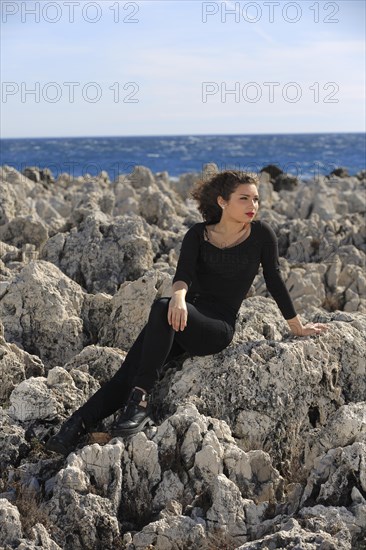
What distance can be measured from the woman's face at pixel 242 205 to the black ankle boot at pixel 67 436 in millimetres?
1917

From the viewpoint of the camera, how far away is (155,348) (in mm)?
6523

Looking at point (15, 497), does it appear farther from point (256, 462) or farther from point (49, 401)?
point (256, 462)

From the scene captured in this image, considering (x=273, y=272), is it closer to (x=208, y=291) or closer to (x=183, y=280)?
(x=208, y=291)

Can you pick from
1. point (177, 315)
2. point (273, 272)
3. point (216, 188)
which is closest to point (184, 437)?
point (177, 315)

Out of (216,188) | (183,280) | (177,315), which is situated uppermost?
(216,188)

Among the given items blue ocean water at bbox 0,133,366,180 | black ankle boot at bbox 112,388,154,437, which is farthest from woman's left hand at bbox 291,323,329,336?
blue ocean water at bbox 0,133,366,180

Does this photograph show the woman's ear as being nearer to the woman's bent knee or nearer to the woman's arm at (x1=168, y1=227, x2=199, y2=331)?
the woman's arm at (x1=168, y1=227, x2=199, y2=331)

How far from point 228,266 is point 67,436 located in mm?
1833

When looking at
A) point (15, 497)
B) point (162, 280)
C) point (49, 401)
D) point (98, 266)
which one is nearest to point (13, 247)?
point (98, 266)

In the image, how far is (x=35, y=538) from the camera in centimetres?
532

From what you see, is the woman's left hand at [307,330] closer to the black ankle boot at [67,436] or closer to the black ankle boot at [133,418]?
the black ankle boot at [133,418]

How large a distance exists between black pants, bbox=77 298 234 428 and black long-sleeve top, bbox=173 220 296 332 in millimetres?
251

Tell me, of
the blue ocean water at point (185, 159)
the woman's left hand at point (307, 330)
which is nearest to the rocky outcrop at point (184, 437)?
the woman's left hand at point (307, 330)

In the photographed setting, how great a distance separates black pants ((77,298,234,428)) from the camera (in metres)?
6.52
